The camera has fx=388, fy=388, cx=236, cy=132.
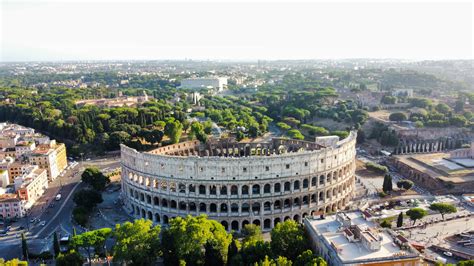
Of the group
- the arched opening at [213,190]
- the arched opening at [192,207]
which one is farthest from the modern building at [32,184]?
the arched opening at [213,190]

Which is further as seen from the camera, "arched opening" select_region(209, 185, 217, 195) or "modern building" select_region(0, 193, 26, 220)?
"modern building" select_region(0, 193, 26, 220)

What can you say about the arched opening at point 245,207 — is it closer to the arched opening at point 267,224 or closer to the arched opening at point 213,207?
the arched opening at point 267,224

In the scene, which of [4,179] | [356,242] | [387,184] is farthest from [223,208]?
[4,179]

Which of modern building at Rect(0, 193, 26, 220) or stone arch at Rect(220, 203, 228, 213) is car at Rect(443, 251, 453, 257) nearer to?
stone arch at Rect(220, 203, 228, 213)

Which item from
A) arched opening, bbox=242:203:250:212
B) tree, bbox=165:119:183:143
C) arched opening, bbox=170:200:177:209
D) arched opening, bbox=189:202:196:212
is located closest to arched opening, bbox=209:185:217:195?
arched opening, bbox=189:202:196:212

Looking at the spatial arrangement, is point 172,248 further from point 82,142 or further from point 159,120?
point 159,120

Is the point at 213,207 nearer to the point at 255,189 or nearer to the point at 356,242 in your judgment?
the point at 255,189

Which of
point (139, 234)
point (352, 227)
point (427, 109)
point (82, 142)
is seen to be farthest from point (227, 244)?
point (427, 109)

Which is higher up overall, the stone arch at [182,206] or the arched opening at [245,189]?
the arched opening at [245,189]
